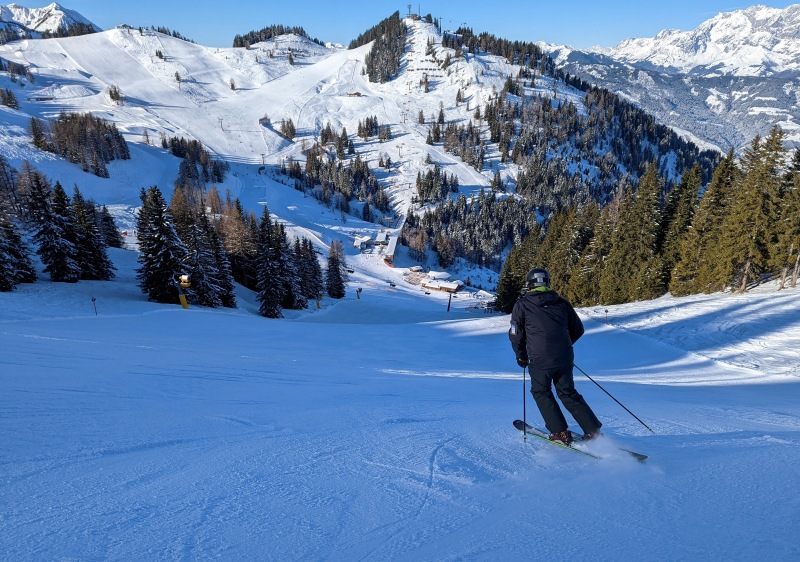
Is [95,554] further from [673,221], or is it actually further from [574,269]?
[574,269]

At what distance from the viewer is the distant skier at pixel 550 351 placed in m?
4.30

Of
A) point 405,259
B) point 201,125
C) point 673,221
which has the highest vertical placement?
point 201,125

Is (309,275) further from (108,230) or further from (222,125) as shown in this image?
(222,125)

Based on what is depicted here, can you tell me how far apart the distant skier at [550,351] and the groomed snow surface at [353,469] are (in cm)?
33

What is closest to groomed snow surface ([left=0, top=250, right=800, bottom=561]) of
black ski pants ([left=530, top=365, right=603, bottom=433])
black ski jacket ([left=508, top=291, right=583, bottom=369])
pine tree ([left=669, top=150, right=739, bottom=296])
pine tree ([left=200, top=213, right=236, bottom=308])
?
black ski pants ([left=530, top=365, right=603, bottom=433])

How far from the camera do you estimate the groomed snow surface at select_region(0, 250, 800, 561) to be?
248 cm

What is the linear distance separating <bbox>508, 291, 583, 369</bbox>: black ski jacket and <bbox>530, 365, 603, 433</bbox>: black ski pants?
0.31 feet

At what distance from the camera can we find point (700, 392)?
898 centimetres

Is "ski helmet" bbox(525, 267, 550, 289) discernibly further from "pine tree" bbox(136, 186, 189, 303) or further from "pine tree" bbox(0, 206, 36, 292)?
"pine tree" bbox(0, 206, 36, 292)

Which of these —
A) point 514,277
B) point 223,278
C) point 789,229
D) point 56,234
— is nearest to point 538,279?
point 789,229

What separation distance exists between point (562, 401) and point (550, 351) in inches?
22.3

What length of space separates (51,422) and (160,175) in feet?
440

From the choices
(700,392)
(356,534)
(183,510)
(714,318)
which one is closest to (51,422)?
(183,510)

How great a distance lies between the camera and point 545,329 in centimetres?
441
